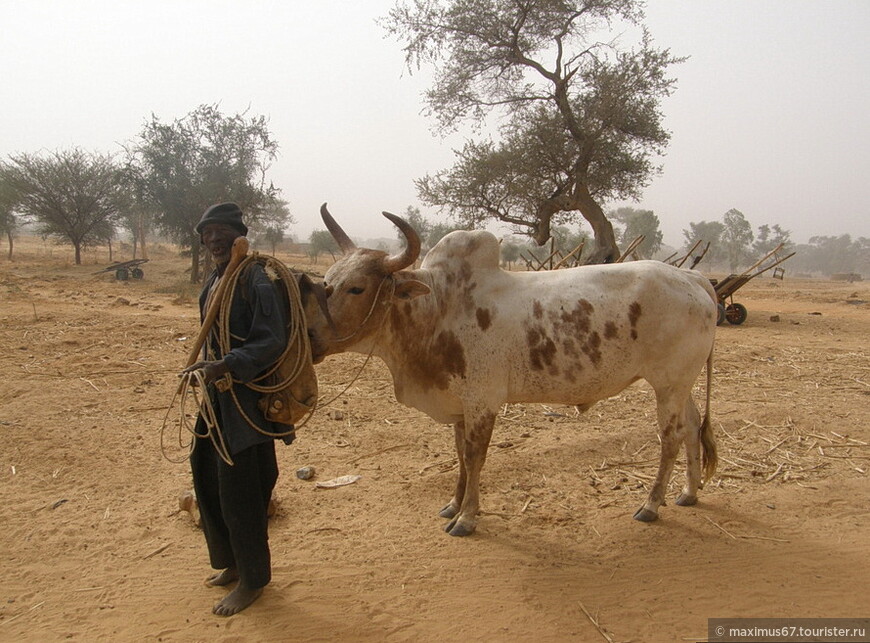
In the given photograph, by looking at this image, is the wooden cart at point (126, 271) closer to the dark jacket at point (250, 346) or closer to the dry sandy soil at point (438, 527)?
the dry sandy soil at point (438, 527)

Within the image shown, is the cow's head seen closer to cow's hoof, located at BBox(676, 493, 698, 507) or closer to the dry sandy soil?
the dry sandy soil

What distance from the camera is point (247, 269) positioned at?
118 inches

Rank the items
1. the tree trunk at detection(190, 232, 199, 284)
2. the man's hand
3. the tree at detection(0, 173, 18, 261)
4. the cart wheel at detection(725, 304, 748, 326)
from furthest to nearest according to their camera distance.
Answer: the tree at detection(0, 173, 18, 261) < the tree trunk at detection(190, 232, 199, 284) < the cart wheel at detection(725, 304, 748, 326) < the man's hand

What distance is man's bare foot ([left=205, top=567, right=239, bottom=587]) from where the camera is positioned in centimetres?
331

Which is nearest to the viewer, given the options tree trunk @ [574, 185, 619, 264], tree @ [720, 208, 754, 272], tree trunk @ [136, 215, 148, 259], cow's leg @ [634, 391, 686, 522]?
cow's leg @ [634, 391, 686, 522]

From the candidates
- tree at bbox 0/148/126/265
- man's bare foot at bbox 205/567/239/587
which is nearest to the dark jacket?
man's bare foot at bbox 205/567/239/587

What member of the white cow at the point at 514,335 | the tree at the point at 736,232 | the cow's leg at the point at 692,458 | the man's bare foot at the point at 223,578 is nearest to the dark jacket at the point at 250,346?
the white cow at the point at 514,335

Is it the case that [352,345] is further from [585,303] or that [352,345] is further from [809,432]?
[809,432]

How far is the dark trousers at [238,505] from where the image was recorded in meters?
3.02

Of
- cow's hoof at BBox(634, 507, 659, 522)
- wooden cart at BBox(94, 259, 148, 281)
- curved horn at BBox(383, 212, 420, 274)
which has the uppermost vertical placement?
curved horn at BBox(383, 212, 420, 274)

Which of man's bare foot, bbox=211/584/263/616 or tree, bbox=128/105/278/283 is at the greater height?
tree, bbox=128/105/278/283

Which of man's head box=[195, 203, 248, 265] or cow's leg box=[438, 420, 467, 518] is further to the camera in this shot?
cow's leg box=[438, 420, 467, 518]

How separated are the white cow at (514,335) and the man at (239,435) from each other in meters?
0.82

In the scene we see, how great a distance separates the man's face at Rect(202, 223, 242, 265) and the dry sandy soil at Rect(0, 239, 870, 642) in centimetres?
196
